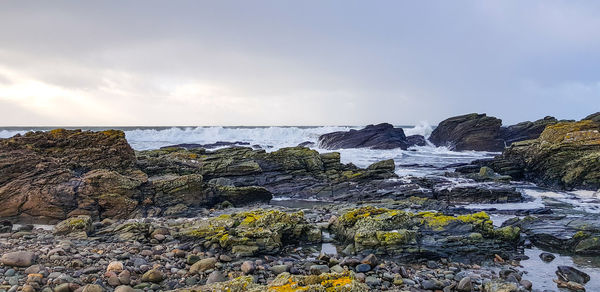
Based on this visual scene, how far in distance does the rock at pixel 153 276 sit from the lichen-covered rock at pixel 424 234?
4116 millimetres

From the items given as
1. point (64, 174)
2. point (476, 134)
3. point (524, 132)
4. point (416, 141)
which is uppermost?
point (524, 132)

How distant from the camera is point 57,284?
17.9 ft

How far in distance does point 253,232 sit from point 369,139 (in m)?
35.7

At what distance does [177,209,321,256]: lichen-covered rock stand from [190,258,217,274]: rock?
32.0 inches

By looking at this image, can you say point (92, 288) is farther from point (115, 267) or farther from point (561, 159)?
point (561, 159)

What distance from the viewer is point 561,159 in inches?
753

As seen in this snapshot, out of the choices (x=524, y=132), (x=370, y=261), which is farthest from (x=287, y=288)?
(x=524, y=132)

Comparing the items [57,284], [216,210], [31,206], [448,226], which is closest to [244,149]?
[216,210]

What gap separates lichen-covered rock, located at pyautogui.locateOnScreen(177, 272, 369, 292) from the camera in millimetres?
4188

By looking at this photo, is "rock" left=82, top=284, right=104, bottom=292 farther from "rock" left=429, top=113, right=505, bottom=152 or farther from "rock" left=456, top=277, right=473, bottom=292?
"rock" left=429, top=113, right=505, bottom=152

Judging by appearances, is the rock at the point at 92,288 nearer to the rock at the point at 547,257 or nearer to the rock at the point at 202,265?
the rock at the point at 202,265

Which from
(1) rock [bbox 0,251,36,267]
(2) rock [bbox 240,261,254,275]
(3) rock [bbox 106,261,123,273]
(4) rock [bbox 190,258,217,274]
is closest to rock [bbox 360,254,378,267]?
(2) rock [bbox 240,261,254,275]

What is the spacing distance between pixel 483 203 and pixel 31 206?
1578 cm

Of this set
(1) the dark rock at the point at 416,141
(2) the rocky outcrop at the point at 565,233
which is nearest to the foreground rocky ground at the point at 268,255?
(2) the rocky outcrop at the point at 565,233
